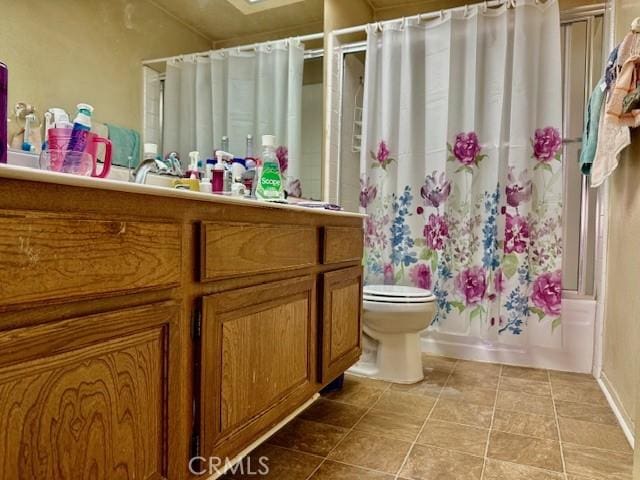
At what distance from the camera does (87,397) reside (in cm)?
68

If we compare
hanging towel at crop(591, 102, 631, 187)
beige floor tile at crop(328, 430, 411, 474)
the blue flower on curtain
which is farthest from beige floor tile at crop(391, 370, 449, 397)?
hanging towel at crop(591, 102, 631, 187)

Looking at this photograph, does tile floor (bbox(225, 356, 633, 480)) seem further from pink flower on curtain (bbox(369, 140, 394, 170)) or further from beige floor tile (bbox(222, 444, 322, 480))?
pink flower on curtain (bbox(369, 140, 394, 170))

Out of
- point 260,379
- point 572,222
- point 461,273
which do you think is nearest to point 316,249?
point 260,379

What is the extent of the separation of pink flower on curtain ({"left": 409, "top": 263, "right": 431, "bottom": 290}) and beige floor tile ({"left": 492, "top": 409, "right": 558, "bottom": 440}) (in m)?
0.77

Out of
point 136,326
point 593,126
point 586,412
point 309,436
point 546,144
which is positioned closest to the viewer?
point 136,326

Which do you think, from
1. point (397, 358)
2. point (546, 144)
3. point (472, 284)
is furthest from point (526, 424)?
point (546, 144)

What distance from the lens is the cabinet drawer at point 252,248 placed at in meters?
0.93

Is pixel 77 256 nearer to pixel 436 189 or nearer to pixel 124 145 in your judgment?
pixel 124 145

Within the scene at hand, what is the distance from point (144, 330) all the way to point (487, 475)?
1.04 metres

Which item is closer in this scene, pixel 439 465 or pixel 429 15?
pixel 439 465

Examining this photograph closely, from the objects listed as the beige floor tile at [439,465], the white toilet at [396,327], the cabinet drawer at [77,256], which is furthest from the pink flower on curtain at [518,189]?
the cabinet drawer at [77,256]

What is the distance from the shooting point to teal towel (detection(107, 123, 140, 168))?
4.44ft

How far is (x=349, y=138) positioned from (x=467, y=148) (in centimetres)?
71

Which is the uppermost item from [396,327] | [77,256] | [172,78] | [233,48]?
[233,48]
